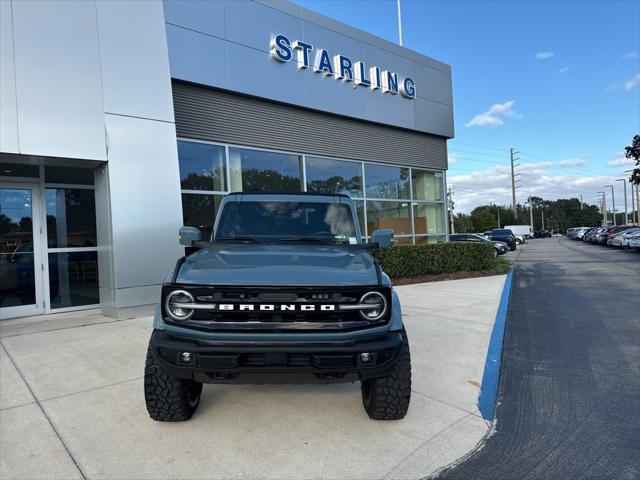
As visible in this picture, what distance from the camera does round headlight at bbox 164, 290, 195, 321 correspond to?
2988 mm

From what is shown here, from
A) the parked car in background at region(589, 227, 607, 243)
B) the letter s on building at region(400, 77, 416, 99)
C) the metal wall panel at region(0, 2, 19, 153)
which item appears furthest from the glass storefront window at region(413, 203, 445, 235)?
the parked car in background at region(589, 227, 607, 243)

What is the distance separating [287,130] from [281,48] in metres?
2.24

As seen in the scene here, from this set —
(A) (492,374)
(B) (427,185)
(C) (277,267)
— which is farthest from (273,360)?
(B) (427,185)

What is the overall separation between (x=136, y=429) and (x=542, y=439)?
3.25 metres

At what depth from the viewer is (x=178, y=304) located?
2982 mm

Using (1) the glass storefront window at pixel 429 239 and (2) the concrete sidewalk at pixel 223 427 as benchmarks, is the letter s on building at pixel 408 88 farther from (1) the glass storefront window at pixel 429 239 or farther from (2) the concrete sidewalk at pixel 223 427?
(2) the concrete sidewalk at pixel 223 427

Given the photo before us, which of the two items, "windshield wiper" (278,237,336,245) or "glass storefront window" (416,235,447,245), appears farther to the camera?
"glass storefront window" (416,235,447,245)

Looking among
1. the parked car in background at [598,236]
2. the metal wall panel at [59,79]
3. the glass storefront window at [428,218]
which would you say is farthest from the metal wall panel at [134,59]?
the parked car in background at [598,236]

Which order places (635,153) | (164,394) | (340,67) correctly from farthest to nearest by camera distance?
(635,153)
(340,67)
(164,394)

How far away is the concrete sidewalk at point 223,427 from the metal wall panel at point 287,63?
7.73 metres

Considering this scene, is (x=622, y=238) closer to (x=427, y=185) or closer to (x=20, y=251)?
(x=427, y=185)

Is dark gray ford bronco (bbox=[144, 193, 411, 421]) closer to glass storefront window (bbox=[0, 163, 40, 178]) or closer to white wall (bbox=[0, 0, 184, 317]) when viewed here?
white wall (bbox=[0, 0, 184, 317])

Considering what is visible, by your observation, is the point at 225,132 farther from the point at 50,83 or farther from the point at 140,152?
the point at 50,83

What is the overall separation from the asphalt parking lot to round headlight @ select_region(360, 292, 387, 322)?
114 centimetres
